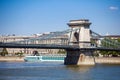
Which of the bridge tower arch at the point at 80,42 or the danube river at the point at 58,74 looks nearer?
the danube river at the point at 58,74

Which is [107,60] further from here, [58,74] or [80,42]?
[58,74]

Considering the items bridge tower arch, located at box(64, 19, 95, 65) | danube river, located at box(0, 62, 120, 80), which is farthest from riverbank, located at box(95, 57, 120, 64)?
danube river, located at box(0, 62, 120, 80)

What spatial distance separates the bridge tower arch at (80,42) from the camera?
241 feet

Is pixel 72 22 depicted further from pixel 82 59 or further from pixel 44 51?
pixel 44 51

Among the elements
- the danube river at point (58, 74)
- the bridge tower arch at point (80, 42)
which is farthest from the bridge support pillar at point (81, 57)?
the danube river at point (58, 74)

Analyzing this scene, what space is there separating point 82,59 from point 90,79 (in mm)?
27825

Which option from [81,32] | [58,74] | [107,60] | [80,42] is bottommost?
[58,74]

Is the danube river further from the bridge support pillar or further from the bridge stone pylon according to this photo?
the bridge stone pylon

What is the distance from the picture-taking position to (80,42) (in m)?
73.9

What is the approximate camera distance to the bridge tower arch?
73.5 meters

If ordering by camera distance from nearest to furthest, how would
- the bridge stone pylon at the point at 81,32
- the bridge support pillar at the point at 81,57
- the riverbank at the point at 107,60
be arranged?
the bridge support pillar at the point at 81,57, the bridge stone pylon at the point at 81,32, the riverbank at the point at 107,60

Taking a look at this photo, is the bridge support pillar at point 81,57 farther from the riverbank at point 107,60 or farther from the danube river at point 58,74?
the riverbank at point 107,60

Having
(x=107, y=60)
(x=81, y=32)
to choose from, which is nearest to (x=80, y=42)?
(x=81, y=32)

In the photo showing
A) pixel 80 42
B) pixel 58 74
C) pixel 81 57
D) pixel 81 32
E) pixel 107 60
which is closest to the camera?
pixel 58 74
